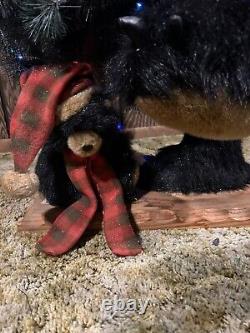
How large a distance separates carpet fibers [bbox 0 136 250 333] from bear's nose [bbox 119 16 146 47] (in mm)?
317

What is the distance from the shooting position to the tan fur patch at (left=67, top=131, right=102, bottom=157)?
610mm

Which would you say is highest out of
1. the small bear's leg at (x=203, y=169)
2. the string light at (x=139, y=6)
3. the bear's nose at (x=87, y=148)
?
the string light at (x=139, y=6)

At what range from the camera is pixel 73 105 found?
599 mm

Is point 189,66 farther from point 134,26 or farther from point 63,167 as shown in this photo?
point 63,167

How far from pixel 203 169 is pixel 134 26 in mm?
317

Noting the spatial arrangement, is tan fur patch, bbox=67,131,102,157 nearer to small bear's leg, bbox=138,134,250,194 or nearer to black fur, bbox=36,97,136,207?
black fur, bbox=36,97,136,207

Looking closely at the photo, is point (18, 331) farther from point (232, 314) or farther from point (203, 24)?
point (203, 24)

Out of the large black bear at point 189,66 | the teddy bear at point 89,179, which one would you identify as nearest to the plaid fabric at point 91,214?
the teddy bear at point 89,179

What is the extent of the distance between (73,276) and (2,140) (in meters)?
0.65

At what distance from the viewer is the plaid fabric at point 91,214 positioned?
2.18 feet

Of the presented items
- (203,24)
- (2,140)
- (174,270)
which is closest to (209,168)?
(174,270)

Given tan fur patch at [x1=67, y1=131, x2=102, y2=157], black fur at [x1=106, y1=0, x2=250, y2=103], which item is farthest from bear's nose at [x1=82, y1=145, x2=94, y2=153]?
black fur at [x1=106, y1=0, x2=250, y2=103]

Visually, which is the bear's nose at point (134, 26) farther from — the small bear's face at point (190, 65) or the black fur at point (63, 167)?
the black fur at point (63, 167)

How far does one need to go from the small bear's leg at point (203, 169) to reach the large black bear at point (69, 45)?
0.09 meters
